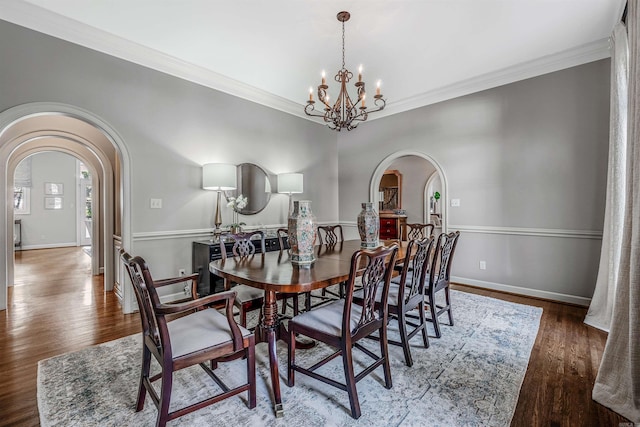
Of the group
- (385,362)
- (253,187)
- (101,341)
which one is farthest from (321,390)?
(253,187)

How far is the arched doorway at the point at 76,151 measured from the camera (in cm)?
277

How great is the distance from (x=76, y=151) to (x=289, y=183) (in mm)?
3711

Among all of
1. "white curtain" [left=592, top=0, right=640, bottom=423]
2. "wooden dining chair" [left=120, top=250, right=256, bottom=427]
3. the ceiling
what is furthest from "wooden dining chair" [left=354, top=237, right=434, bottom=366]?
the ceiling

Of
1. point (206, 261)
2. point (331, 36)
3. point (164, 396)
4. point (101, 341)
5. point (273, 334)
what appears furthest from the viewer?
point (206, 261)

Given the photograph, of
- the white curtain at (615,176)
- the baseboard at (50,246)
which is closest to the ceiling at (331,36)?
the white curtain at (615,176)

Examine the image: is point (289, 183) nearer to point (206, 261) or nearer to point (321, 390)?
point (206, 261)

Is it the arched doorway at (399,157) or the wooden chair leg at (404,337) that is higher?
the arched doorway at (399,157)

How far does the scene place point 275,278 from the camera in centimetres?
173

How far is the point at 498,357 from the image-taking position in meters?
2.20

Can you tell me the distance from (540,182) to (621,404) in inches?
104

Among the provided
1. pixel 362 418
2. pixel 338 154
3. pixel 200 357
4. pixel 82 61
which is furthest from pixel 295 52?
pixel 362 418

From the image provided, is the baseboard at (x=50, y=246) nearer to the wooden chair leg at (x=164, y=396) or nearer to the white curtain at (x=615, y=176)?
the wooden chair leg at (x=164, y=396)

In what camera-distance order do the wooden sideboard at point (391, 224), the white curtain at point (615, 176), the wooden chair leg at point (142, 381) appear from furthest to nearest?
the wooden sideboard at point (391, 224)
the white curtain at point (615, 176)
the wooden chair leg at point (142, 381)

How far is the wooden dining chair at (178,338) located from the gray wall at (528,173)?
361 cm
